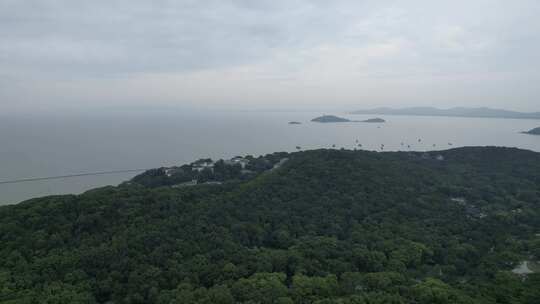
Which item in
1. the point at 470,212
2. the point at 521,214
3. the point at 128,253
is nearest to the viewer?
the point at 128,253

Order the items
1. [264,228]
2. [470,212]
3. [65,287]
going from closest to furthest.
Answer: [65,287] → [264,228] → [470,212]

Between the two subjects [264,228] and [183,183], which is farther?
[183,183]

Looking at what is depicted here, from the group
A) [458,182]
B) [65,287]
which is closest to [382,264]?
[65,287]

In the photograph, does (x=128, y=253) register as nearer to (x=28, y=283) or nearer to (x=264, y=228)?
(x=28, y=283)

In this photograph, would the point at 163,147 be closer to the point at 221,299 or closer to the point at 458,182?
the point at 458,182

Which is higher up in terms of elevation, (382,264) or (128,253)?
(128,253)

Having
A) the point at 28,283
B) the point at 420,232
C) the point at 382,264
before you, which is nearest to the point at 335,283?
the point at 382,264
